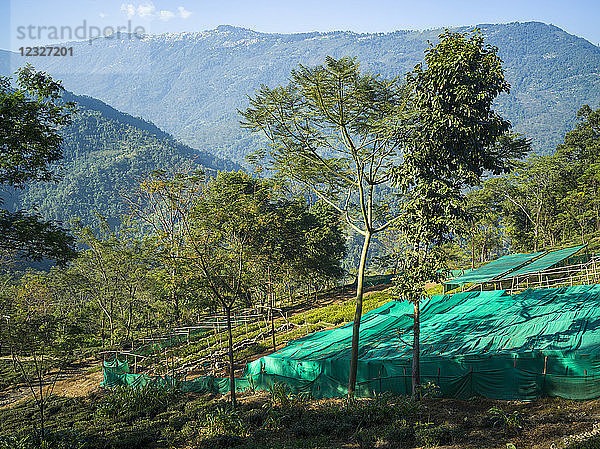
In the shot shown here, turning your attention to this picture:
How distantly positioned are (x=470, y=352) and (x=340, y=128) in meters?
8.50

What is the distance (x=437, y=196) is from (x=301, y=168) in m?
4.79

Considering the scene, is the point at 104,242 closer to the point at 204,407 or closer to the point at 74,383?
the point at 74,383

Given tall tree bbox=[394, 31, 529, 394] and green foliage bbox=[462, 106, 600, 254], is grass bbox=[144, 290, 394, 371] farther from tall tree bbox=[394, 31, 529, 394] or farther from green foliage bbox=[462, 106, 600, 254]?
green foliage bbox=[462, 106, 600, 254]

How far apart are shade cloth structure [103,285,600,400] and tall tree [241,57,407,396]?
2015mm

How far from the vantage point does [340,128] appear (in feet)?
43.2

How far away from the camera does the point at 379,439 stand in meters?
8.91

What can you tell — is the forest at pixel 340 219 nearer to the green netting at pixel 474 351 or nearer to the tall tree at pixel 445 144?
the tall tree at pixel 445 144

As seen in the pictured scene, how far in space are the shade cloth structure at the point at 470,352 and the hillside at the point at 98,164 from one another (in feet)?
307

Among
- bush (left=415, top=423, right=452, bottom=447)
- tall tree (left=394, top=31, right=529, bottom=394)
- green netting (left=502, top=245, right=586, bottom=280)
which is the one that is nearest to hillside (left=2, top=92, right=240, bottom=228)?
green netting (left=502, top=245, right=586, bottom=280)

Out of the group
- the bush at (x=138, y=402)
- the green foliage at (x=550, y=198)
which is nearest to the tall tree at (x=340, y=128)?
the bush at (x=138, y=402)

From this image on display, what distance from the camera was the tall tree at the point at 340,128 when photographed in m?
12.1

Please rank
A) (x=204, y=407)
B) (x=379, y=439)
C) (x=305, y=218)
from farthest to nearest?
(x=305, y=218), (x=204, y=407), (x=379, y=439)

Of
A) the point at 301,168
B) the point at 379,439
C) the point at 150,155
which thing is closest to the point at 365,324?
the point at 301,168

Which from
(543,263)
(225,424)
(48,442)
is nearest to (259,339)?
(225,424)
